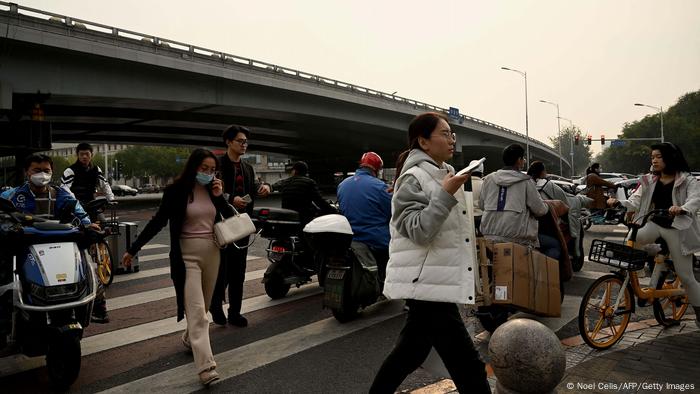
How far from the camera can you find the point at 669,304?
5102 mm

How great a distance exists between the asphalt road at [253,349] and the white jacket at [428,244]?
1008 millimetres

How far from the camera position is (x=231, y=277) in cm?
548

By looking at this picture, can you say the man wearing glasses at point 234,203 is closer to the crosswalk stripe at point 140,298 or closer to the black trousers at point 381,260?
the black trousers at point 381,260

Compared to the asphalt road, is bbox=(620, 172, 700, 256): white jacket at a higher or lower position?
higher

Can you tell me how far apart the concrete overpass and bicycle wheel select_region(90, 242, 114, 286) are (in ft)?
37.4

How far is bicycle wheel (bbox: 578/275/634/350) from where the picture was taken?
4379 millimetres

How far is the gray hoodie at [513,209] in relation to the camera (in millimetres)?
4949

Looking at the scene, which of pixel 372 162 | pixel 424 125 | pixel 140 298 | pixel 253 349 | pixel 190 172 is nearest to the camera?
pixel 424 125

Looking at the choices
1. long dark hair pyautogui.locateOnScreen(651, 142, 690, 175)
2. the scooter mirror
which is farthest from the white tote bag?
long dark hair pyautogui.locateOnScreen(651, 142, 690, 175)

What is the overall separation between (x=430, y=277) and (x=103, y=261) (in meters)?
5.88

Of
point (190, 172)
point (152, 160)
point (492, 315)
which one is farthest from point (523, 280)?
point (152, 160)

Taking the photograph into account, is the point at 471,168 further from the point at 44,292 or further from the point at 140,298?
the point at 140,298

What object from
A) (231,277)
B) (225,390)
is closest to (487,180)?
(231,277)

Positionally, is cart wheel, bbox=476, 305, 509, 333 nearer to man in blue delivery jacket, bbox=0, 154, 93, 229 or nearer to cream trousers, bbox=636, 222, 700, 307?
cream trousers, bbox=636, 222, 700, 307
